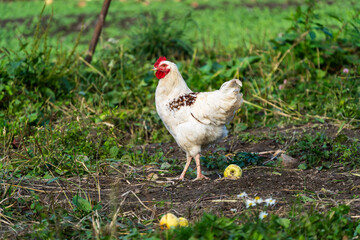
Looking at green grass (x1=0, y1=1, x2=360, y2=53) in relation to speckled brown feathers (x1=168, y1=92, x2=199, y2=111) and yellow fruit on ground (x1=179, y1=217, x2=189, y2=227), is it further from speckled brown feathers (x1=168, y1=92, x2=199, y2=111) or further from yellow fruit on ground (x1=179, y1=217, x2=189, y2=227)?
yellow fruit on ground (x1=179, y1=217, x2=189, y2=227)

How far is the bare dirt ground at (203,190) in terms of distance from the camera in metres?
3.03

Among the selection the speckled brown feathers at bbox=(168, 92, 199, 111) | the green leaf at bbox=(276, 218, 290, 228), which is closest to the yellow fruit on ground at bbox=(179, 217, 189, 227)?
the green leaf at bbox=(276, 218, 290, 228)

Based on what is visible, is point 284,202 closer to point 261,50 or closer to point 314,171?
point 314,171

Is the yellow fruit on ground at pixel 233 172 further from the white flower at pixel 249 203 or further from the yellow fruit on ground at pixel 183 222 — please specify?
the yellow fruit on ground at pixel 183 222

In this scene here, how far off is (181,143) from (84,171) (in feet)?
2.94

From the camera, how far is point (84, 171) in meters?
3.96

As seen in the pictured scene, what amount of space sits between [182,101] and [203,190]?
88 cm

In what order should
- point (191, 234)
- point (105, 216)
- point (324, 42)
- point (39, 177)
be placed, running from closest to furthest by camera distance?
point (191, 234) → point (105, 216) → point (39, 177) → point (324, 42)

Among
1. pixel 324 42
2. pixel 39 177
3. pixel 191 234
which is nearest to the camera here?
pixel 191 234

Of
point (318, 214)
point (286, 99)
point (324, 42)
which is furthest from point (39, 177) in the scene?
point (324, 42)

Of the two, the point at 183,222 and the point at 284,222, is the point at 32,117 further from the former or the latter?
Answer: the point at 284,222

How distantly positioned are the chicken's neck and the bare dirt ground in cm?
69

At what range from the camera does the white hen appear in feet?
11.9

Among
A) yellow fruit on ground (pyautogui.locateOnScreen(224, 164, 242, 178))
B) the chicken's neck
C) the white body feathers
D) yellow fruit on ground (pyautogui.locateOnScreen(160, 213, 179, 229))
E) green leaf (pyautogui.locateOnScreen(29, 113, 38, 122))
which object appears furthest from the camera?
green leaf (pyautogui.locateOnScreen(29, 113, 38, 122))
